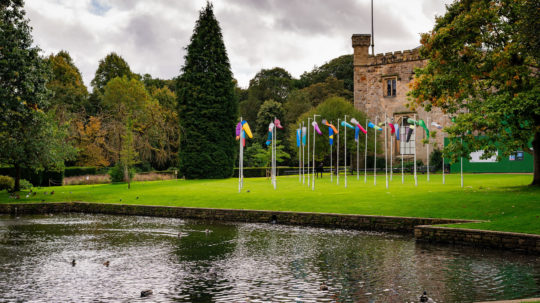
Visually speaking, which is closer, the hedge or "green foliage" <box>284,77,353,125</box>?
the hedge

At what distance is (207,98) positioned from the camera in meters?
50.5

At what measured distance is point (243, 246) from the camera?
17297mm

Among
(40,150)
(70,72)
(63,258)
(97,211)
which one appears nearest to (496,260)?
(63,258)

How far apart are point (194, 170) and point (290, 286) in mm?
37889

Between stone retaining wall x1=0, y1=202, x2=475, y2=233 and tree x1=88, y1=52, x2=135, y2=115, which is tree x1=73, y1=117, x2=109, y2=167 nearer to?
stone retaining wall x1=0, y1=202, x2=475, y2=233

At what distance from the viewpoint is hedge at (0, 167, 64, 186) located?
136 ft

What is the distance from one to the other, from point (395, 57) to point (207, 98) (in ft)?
74.1

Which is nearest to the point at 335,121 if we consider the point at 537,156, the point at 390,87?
the point at 390,87

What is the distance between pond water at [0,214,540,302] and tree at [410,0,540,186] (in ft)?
29.0

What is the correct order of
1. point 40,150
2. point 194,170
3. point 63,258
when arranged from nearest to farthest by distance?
point 63,258 → point 40,150 → point 194,170

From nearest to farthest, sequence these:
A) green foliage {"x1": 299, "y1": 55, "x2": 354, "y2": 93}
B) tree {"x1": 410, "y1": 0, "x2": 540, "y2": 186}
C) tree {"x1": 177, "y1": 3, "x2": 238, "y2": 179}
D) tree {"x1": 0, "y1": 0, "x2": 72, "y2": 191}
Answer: tree {"x1": 410, "y1": 0, "x2": 540, "y2": 186} < tree {"x1": 0, "y1": 0, "x2": 72, "y2": 191} < tree {"x1": 177, "y1": 3, "x2": 238, "y2": 179} < green foliage {"x1": 299, "y1": 55, "x2": 354, "y2": 93}

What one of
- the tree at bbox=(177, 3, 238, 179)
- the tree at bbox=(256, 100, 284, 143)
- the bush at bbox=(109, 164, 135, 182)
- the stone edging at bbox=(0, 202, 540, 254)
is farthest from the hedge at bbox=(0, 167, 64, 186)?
the tree at bbox=(256, 100, 284, 143)

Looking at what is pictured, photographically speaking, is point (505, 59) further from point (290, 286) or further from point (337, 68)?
point (337, 68)

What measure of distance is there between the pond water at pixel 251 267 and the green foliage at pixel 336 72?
6500 cm
